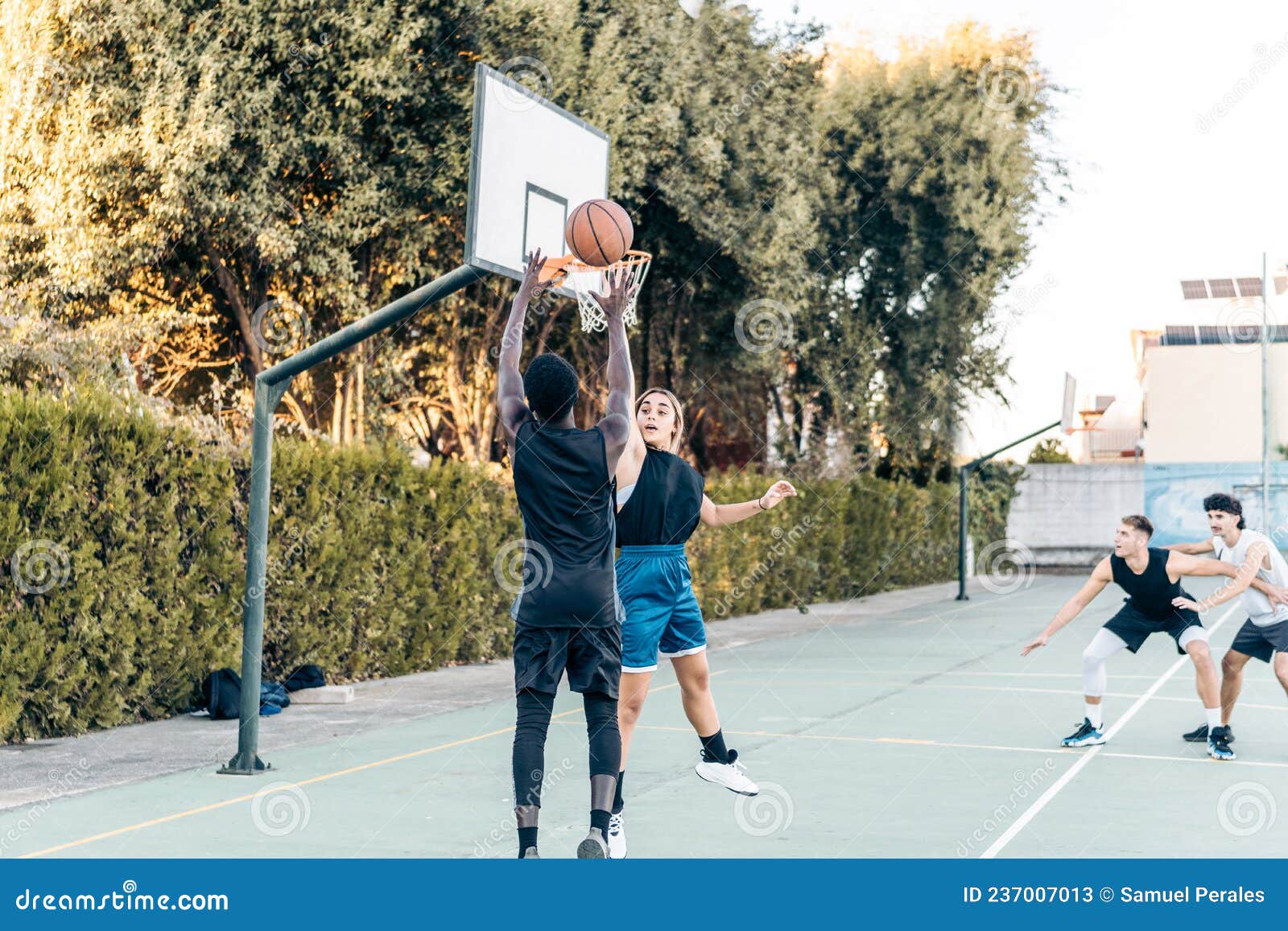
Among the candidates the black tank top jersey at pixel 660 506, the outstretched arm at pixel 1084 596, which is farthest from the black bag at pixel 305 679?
the black tank top jersey at pixel 660 506

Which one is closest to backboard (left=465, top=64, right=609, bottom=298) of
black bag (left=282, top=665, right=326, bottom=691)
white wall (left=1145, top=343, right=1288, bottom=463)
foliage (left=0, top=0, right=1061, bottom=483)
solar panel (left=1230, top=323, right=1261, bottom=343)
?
black bag (left=282, top=665, right=326, bottom=691)

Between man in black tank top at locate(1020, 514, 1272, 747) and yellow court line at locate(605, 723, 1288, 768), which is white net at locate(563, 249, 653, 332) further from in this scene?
man in black tank top at locate(1020, 514, 1272, 747)

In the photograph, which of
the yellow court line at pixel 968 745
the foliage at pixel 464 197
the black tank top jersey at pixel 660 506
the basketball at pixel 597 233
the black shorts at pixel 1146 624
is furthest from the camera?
the foliage at pixel 464 197

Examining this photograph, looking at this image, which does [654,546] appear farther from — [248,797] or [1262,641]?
[1262,641]

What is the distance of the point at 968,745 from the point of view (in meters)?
10.4

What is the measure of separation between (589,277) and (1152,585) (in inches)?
182

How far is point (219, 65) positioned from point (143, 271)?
13.4 feet

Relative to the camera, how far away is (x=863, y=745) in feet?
33.9

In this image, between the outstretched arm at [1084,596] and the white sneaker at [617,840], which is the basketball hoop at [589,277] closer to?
the white sneaker at [617,840]

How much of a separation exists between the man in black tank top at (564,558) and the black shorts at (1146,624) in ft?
18.5

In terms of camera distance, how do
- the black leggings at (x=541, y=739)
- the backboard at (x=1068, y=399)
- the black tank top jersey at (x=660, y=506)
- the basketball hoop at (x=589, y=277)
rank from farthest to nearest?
the backboard at (x=1068, y=399) < the black tank top jersey at (x=660, y=506) < the basketball hoop at (x=589, y=277) < the black leggings at (x=541, y=739)

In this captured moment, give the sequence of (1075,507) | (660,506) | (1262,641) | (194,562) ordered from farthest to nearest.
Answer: (1075,507)
(194,562)
(1262,641)
(660,506)

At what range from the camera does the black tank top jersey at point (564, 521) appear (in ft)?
18.6

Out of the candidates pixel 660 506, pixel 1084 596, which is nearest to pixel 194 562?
pixel 660 506
